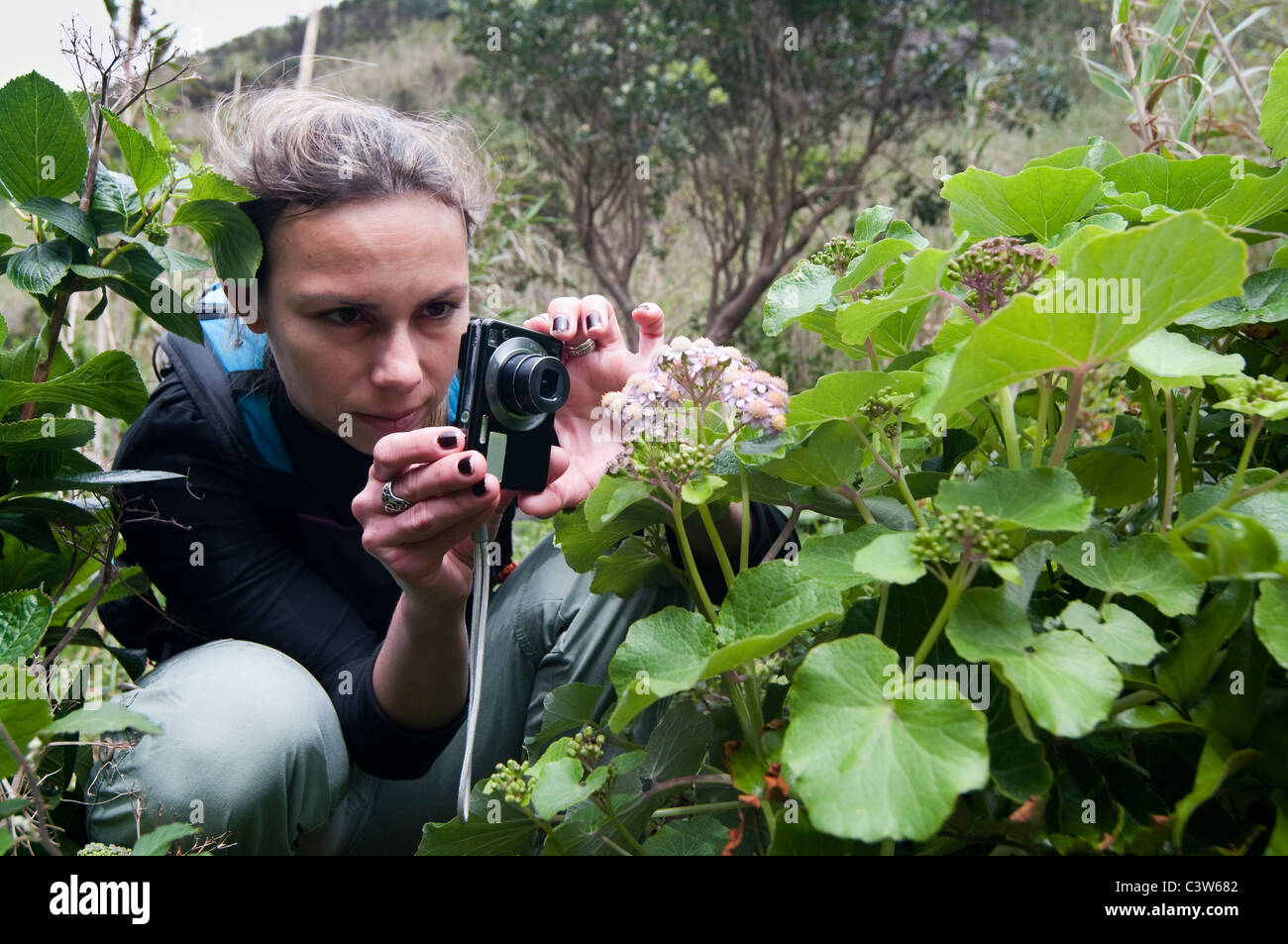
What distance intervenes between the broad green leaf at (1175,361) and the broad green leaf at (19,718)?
705 mm

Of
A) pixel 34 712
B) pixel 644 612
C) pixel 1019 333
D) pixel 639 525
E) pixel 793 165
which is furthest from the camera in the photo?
pixel 793 165

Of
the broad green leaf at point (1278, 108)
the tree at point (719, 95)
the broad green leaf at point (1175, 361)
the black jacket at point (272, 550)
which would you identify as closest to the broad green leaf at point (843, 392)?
the broad green leaf at point (1175, 361)

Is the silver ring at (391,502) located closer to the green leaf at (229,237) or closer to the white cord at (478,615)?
the white cord at (478,615)

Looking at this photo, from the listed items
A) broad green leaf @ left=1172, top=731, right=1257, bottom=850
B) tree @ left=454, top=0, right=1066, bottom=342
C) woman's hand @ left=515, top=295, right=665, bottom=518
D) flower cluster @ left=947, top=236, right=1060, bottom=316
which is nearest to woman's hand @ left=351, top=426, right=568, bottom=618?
woman's hand @ left=515, top=295, right=665, bottom=518

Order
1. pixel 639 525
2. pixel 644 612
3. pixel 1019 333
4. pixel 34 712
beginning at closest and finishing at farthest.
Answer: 1. pixel 1019 333
2. pixel 34 712
3. pixel 639 525
4. pixel 644 612

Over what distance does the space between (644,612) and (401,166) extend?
60 cm

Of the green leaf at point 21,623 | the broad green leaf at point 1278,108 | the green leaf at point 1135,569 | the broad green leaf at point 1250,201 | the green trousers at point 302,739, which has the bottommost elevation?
the green trousers at point 302,739

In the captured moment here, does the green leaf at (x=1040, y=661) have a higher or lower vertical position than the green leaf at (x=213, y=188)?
lower

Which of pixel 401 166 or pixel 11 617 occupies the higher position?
pixel 401 166

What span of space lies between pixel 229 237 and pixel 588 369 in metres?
0.39

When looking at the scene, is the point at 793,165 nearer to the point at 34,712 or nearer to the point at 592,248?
the point at 592,248

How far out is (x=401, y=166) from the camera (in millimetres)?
1187

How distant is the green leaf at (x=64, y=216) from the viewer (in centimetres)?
85
